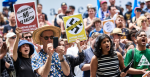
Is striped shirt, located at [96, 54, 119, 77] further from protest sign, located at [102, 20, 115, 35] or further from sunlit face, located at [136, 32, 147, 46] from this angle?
protest sign, located at [102, 20, 115, 35]

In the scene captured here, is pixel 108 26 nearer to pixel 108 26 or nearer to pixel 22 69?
pixel 108 26

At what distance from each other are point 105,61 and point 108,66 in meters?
0.10

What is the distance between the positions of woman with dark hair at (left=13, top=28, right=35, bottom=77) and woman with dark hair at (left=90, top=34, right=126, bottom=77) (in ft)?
4.14

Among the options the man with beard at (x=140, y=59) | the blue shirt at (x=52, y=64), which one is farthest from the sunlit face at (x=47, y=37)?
the man with beard at (x=140, y=59)

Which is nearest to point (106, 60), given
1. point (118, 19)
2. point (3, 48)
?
point (3, 48)

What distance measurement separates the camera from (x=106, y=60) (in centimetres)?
386

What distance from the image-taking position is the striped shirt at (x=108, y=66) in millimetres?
3812

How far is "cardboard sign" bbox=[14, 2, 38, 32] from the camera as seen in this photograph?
4.66 meters

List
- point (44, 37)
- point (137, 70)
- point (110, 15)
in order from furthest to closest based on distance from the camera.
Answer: point (110, 15) → point (137, 70) → point (44, 37)

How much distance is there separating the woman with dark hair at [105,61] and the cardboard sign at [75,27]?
0.82 m

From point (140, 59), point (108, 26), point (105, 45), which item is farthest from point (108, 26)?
point (105, 45)

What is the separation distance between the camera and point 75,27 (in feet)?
15.6

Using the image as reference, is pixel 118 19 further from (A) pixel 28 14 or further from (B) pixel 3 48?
(B) pixel 3 48

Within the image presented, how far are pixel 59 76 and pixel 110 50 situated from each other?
3.62ft
